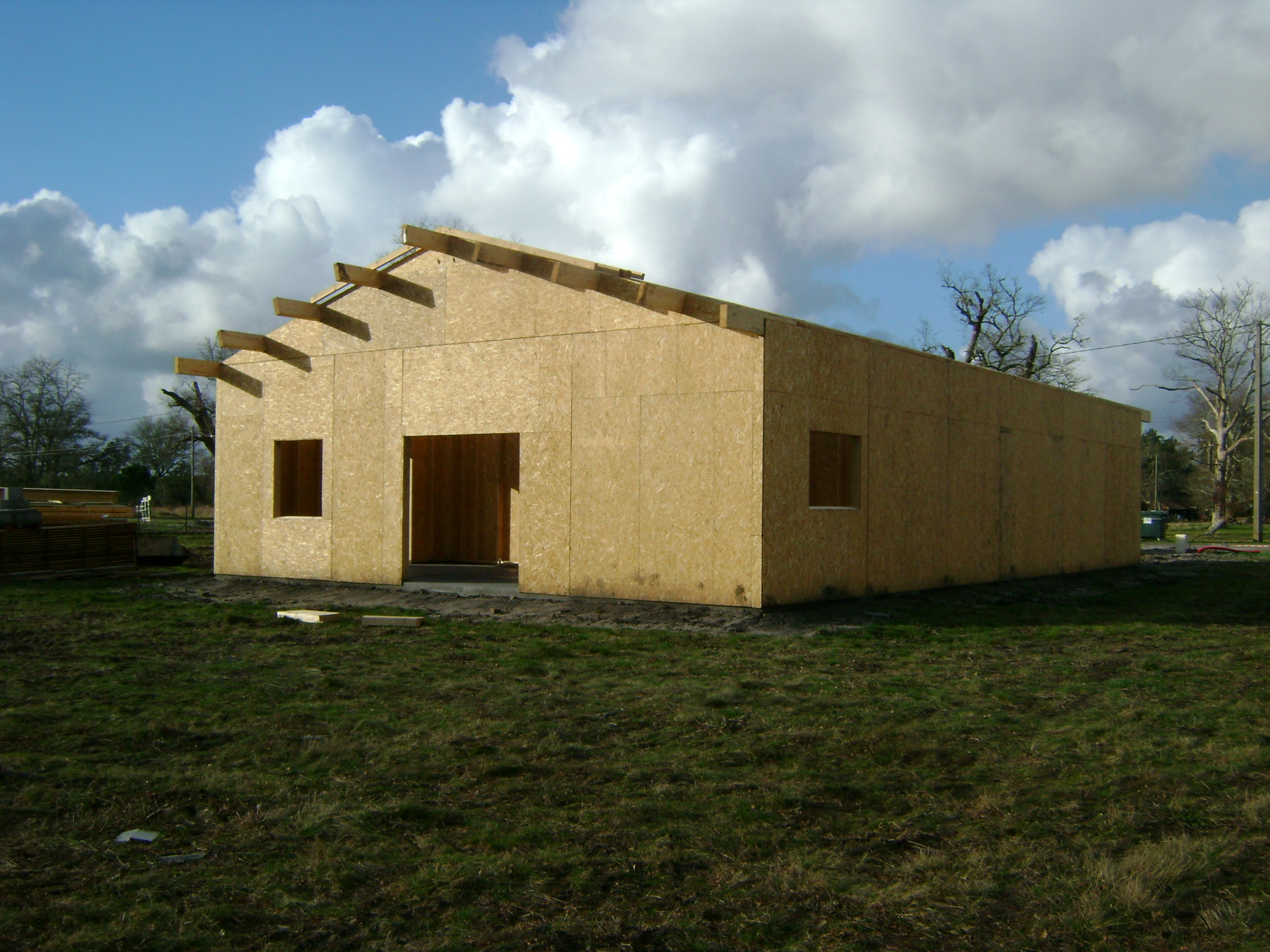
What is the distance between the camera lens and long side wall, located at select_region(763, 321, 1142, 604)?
10.7 m

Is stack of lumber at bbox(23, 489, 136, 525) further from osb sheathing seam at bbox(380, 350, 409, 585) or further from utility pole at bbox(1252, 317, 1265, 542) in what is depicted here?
utility pole at bbox(1252, 317, 1265, 542)

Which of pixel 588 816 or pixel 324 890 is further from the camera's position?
pixel 588 816

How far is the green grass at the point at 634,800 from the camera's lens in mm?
3283

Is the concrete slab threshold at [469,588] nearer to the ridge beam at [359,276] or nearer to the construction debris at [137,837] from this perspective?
the ridge beam at [359,276]

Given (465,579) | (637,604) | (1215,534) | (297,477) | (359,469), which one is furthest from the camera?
(1215,534)

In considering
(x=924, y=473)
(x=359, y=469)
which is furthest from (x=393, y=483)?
(x=924, y=473)

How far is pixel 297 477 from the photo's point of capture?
15852mm

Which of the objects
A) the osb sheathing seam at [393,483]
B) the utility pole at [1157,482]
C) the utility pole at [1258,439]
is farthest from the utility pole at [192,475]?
the utility pole at [1157,482]

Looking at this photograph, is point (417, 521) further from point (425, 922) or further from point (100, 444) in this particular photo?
point (100, 444)

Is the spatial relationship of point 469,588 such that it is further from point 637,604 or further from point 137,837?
point 137,837

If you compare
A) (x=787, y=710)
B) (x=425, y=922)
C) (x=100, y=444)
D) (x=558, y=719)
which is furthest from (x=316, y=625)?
(x=100, y=444)

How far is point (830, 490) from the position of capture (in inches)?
580

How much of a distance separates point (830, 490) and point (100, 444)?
4781 centimetres

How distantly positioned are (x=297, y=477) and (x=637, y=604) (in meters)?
7.58
